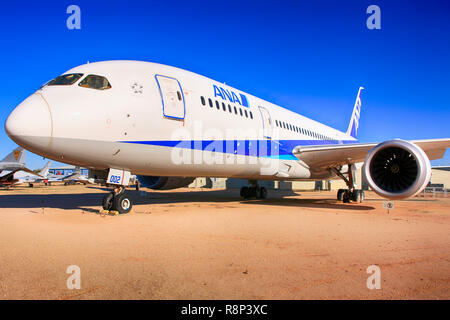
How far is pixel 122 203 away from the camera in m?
7.25

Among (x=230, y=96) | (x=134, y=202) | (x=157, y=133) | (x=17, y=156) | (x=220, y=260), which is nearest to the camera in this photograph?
(x=220, y=260)

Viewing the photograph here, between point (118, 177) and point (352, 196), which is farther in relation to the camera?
point (352, 196)

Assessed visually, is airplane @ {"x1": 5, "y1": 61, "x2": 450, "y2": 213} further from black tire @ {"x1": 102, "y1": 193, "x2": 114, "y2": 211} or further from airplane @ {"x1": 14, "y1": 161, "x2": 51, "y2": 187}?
airplane @ {"x1": 14, "y1": 161, "x2": 51, "y2": 187}

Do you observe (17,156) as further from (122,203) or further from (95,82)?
(95,82)

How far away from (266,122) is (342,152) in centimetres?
290

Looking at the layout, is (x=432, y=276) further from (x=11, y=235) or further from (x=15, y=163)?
(x=15, y=163)

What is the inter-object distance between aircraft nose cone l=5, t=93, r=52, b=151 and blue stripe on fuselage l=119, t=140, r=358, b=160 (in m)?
1.67

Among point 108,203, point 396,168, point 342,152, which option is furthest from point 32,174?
point 396,168

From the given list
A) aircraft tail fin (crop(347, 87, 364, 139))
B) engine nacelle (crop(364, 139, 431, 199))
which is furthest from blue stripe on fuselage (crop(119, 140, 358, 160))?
aircraft tail fin (crop(347, 87, 364, 139))

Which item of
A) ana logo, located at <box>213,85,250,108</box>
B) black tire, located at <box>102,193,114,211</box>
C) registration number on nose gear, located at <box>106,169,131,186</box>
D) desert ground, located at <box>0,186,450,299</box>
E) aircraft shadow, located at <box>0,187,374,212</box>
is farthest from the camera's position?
aircraft shadow, located at <box>0,187,374,212</box>

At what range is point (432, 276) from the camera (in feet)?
9.72

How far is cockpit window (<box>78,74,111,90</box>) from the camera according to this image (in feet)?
20.5

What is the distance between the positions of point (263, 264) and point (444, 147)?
27.4ft

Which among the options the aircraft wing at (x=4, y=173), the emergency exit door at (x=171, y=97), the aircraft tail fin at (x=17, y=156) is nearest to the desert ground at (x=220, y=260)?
the emergency exit door at (x=171, y=97)
